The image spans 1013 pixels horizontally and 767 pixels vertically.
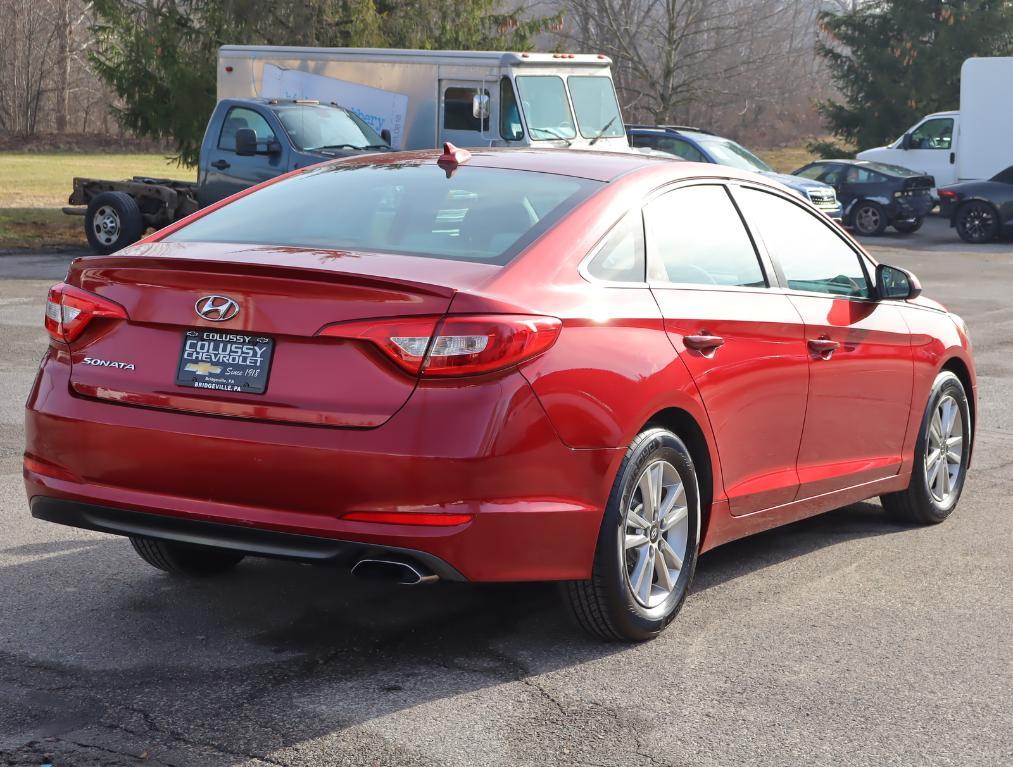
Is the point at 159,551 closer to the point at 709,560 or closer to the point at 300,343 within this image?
the point at 300,343

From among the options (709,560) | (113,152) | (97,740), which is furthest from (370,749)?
(113,152)

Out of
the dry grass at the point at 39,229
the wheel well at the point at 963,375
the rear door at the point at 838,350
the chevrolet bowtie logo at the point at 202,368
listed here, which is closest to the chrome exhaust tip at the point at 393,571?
the chevrolet bowtie logo at the point at 202,368

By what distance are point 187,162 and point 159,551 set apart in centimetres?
2509

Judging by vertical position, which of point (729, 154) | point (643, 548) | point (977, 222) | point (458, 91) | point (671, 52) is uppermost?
point (671, 52)

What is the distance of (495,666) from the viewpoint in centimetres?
459

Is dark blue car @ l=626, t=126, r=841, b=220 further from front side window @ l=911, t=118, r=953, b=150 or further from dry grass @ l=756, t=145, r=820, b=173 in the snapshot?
dry grass @ l=756, t=145, r=820, b=173

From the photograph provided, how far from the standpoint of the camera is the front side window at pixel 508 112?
20.5 metres

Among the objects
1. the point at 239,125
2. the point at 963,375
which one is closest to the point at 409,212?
the point at 963,375

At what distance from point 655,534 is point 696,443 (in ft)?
1.29

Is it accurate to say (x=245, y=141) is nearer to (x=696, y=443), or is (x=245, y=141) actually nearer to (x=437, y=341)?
(x=696, y=443)

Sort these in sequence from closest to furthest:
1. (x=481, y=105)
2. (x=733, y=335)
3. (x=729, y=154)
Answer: (x=733, y=335) → (x=481, y=105) → (x=729, y=154)

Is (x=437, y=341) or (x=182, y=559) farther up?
(x=437, y=341)

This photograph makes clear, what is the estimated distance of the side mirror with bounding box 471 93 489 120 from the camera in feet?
68.1

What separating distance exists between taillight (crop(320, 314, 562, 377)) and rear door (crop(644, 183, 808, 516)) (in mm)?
916
